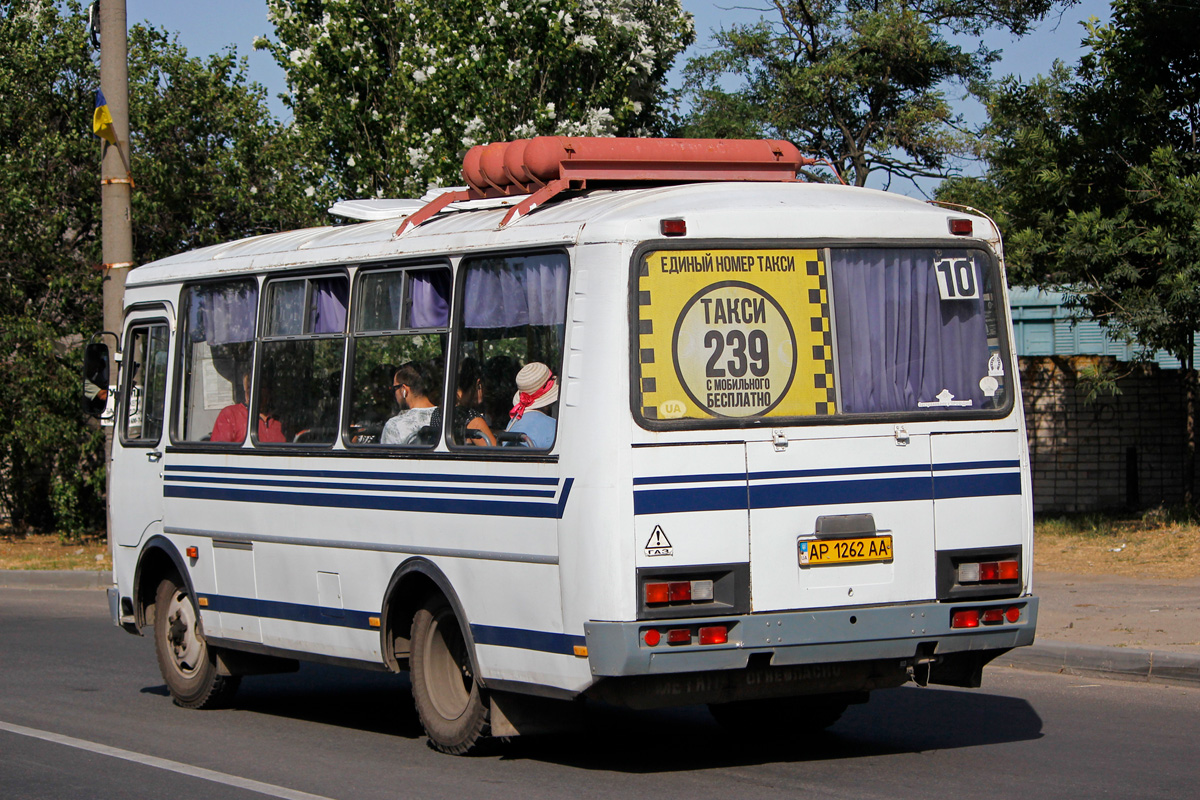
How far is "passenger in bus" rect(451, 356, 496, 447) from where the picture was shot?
26.3 ft

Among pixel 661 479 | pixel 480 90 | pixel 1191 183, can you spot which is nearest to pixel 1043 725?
pixel 661 479

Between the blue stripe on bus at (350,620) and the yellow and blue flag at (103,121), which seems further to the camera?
the yellow and blue flag at (103,121)

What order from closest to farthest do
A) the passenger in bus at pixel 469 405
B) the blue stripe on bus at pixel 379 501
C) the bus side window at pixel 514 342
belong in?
the blue stripe on bus at pixel 379 501, the bus side window at pixel 514 342, the passenger in bus at pixel 469 405

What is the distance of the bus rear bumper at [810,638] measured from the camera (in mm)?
6973

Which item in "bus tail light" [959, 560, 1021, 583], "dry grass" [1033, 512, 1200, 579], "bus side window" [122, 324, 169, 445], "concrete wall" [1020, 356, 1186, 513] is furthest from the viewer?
"concrete wall" [1020, 356, 1186, 513]

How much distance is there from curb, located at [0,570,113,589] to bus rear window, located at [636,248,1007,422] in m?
13.1

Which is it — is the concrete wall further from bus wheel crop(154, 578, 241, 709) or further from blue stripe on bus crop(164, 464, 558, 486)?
blue stripe on bus crop(164, 464, 558, 486)

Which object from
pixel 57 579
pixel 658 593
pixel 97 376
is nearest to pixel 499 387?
pixel 658 593

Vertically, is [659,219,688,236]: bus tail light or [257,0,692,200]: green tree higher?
[257,0,692,200]: green tree

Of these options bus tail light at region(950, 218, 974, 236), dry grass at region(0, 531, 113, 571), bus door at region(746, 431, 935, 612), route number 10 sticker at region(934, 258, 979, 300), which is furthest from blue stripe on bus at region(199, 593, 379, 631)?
dry grass at region(0, 531, 113, 571)

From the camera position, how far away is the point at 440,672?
839cm

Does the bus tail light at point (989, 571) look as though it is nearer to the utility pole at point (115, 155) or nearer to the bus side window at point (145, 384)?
the bus side window at point (145, 384)

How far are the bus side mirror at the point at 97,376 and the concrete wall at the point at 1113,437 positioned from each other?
12.6m

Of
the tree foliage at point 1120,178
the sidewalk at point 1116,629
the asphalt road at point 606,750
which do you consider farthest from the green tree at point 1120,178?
the asphalt road at point 606,750
